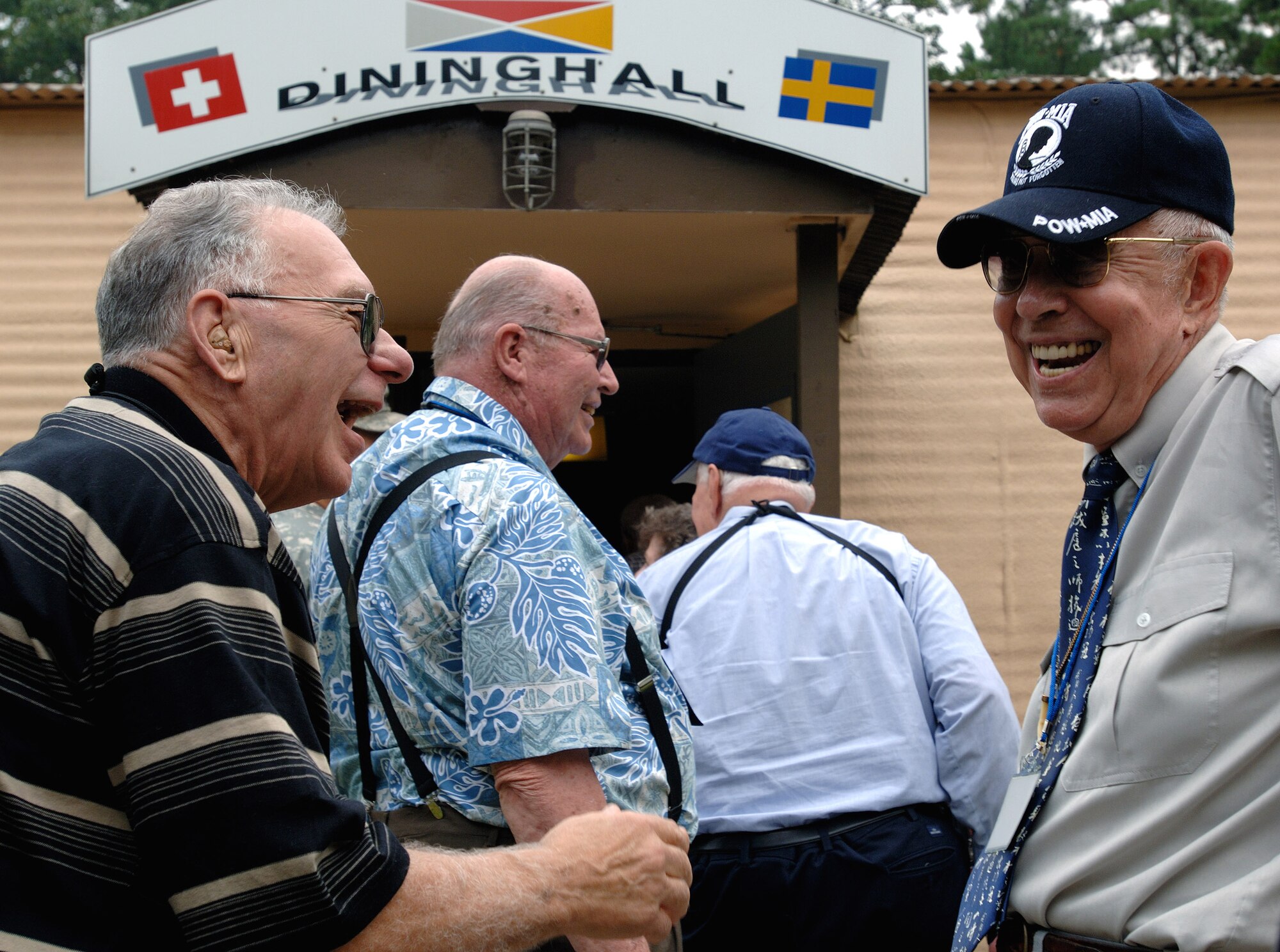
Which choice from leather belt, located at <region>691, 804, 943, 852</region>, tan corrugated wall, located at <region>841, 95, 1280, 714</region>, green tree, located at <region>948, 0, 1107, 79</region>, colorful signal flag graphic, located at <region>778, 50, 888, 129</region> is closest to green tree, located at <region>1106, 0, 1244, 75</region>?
green tree, located at <region>948, 0, 1107, 79</region>

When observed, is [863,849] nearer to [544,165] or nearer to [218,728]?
[218,728]

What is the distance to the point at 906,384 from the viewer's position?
24.5ft

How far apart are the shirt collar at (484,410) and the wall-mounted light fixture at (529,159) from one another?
2998 mm

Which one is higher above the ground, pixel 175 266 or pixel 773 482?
pixel 175 266

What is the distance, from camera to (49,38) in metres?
21.9

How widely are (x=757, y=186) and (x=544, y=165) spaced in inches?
39.6

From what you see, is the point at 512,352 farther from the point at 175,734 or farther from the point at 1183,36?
the point at 1183,36

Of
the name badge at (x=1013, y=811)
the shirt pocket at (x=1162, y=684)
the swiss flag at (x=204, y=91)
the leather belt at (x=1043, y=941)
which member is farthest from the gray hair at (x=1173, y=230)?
the swiss flag at (x=204, y=91)

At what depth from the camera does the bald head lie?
258 cm

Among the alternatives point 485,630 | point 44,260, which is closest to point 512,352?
point 485,630

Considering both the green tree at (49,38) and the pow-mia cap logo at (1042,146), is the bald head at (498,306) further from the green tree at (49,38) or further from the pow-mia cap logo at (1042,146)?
the green tree at (49,38)

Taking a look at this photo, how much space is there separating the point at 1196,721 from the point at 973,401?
6118 mm

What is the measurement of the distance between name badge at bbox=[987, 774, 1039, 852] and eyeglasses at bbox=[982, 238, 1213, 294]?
77 centimetres

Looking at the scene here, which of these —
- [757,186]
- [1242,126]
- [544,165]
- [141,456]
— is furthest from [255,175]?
[1242,126]
